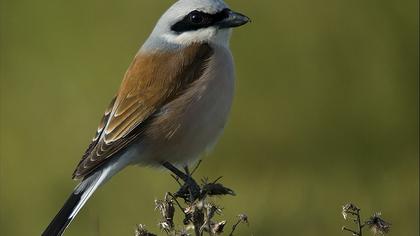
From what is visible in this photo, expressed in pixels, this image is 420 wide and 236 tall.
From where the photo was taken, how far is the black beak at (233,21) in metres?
3.59

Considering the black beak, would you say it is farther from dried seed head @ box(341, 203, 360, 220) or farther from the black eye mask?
dried seed head @ box(341, 203, 360, 220)

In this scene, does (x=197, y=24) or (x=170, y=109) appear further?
(x=197, y=24)

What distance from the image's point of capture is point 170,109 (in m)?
3.47

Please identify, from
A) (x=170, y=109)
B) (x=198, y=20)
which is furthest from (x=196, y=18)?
(x=170, y=109)

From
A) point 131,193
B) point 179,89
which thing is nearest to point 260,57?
point 131,193

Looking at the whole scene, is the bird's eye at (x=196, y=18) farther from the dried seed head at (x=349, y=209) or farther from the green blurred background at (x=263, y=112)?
the dried seed head at (x=349, y=209)

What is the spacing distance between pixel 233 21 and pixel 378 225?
1.30 metres

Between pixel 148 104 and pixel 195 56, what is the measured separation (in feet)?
0.95

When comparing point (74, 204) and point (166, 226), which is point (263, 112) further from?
point (166, 226)

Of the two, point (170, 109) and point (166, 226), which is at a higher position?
point (170, 109)

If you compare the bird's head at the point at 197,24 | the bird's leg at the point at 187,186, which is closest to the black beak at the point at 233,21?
the bird's head at the point at 197,24

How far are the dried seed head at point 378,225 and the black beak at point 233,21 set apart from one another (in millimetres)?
1241

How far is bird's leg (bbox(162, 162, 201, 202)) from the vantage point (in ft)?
9.48

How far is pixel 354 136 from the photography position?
5215 mm
